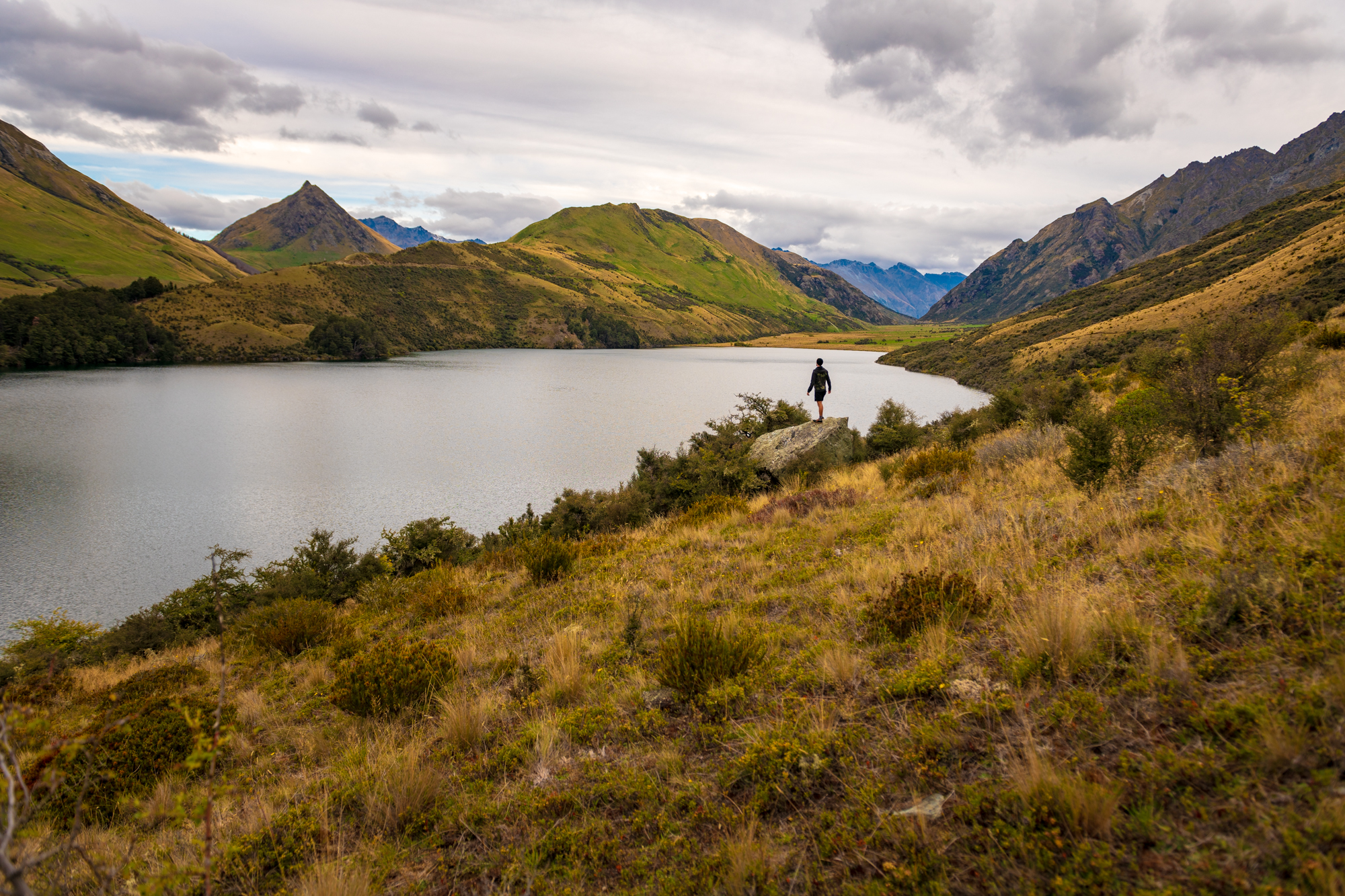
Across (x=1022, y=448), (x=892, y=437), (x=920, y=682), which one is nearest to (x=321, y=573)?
(x=920, y=682)

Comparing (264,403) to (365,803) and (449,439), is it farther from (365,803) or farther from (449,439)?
(365,803)

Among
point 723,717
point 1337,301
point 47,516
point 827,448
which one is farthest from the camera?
point 1337,301

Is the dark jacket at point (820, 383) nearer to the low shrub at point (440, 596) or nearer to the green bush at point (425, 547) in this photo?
the green bush at point (425, 547)

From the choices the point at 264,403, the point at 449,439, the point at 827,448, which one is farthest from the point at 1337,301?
the point at 264,403

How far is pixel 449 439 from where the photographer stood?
37.8 metres

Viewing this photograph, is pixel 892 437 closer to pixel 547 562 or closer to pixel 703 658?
pixel 547 562

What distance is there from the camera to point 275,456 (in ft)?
110

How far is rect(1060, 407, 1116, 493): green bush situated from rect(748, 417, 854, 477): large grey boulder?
9.07m

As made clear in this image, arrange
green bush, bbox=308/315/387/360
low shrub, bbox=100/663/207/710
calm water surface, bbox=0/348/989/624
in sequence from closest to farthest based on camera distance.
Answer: low shrub, bbox=100/663/207/710
calm water surface, bbox=0/348/989/624
green bush, bbox=308/315/387/360

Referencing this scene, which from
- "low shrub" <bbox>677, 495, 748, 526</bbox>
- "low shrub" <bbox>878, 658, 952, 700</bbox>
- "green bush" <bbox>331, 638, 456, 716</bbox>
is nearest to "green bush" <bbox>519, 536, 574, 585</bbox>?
"low shrub" <bbox>677, 495, 748, 526</bbox>

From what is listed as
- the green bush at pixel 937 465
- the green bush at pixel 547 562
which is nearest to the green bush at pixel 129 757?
the green bush at pixel 547 562

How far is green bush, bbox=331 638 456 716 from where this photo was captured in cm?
612

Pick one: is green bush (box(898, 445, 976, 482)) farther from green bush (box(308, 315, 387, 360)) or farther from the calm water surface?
green bush (box(308, 315, 387, 360))

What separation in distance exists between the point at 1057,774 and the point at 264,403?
211 feet
